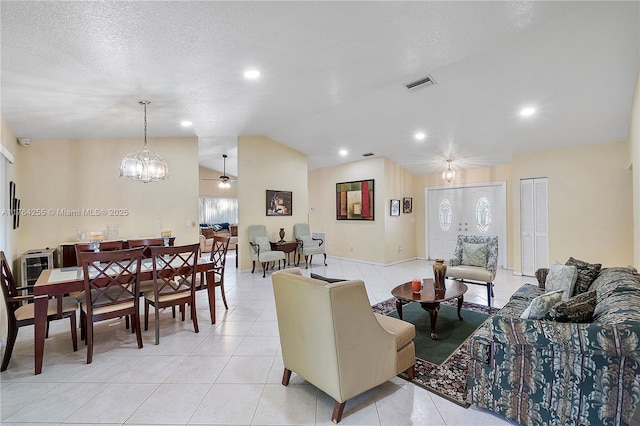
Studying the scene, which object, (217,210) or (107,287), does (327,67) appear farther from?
(217,210)

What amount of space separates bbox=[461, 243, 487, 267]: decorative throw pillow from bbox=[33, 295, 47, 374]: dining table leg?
5079 millimetres

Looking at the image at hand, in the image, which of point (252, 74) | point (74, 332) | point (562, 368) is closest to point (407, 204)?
point (252, 74)

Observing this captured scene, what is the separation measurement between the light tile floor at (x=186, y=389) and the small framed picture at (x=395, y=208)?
15.5 feet

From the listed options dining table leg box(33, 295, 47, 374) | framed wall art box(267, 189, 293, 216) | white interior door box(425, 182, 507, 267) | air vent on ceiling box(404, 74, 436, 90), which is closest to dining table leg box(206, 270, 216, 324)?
dining table leg box(33, 295, 47, 374)

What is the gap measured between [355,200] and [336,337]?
239 inches

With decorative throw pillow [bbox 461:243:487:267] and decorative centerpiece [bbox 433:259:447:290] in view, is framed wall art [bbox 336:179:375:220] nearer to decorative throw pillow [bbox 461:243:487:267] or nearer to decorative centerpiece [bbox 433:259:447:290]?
decorative throw pillow [bbox 461:243:487:267]

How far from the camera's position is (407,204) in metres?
7.68

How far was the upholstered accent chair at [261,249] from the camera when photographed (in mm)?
5953

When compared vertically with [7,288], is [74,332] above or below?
below

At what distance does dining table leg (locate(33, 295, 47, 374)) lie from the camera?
232 cm

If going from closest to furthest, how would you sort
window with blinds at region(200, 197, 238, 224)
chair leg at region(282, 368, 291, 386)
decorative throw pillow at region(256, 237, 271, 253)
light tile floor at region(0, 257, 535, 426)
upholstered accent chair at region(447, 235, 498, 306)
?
light tile floor at region(0, 257, 535, 426) → chair leg at region(282, 368, 291, 386) → upholstered accent chair at region(447, 235, 498, 306) → decorative throw pillow at region(256, 237, 271, 253) → window with blinds at region(200, 197, 238, 224)

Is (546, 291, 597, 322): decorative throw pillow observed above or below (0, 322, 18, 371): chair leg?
above

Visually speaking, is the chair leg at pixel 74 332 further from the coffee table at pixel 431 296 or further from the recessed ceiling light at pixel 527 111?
the recessed ceiling light at pixel 527 111

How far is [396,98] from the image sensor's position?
166 inches
